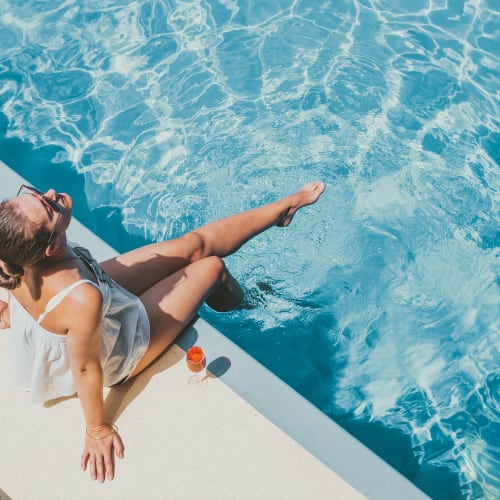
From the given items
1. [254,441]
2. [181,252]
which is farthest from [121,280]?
[254,441]

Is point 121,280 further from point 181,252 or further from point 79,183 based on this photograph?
point 79,183

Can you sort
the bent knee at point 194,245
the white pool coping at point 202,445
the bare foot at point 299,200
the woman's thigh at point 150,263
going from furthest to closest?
the bare foot at point 299,200, the bent knee at point 194,245, the woman's thigh at point 150,263, the white pool coping at point 202,445

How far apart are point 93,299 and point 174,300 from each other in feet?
2.70

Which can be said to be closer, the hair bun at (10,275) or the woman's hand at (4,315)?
the hair bun at (10,275)

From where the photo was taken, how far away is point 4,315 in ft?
12.3

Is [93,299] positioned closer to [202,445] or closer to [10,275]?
[10,275]

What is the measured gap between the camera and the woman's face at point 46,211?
2.53 meters

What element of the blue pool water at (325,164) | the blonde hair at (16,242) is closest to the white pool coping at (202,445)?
the blue pool water at (325,164)

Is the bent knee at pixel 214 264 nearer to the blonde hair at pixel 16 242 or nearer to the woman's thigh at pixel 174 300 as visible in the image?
the woman's thigh at pixel 174 300

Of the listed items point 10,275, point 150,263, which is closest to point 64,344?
point 10,275

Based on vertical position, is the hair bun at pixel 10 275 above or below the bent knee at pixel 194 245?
above

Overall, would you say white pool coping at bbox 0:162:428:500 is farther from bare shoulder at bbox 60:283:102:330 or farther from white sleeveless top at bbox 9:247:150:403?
bare shoulder at bbox 60:283:102:330

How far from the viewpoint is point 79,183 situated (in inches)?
214

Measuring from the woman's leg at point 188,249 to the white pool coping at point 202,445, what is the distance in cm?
50
